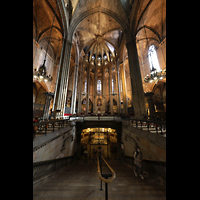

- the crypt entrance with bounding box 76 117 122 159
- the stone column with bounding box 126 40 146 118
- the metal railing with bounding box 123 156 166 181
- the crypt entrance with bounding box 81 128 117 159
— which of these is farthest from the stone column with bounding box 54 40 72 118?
Result: the metal railing with bounding box 123 156 166 181

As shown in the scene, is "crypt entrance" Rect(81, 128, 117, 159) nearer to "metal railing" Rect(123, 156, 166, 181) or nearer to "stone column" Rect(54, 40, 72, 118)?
"stone column" Rect(54, 40, 72, 118)

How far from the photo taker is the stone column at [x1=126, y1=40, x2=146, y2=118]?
27.3 feet

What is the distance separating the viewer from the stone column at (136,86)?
8312 mm

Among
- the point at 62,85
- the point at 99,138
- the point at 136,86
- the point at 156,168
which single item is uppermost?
the point at 62,85

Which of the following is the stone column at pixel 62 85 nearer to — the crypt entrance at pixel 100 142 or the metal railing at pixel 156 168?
the crypt entrance at pixel 100 142

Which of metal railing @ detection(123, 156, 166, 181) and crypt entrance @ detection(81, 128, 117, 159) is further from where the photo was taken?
crypt entrance @ detection(81, 128, 117, 159)

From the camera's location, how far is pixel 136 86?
895cm

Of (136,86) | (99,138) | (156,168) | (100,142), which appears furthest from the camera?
(100,142)

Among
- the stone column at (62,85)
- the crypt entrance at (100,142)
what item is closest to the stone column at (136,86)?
the crypt entrance at (100,142)

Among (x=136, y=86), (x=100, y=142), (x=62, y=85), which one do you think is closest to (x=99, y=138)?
(x=100, y=142)

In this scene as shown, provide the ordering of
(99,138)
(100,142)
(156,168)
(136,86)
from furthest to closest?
1. (100,142)
2. (99,138)
3. (136,86)
4. (156,168)

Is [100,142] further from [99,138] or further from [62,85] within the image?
[62,85]
